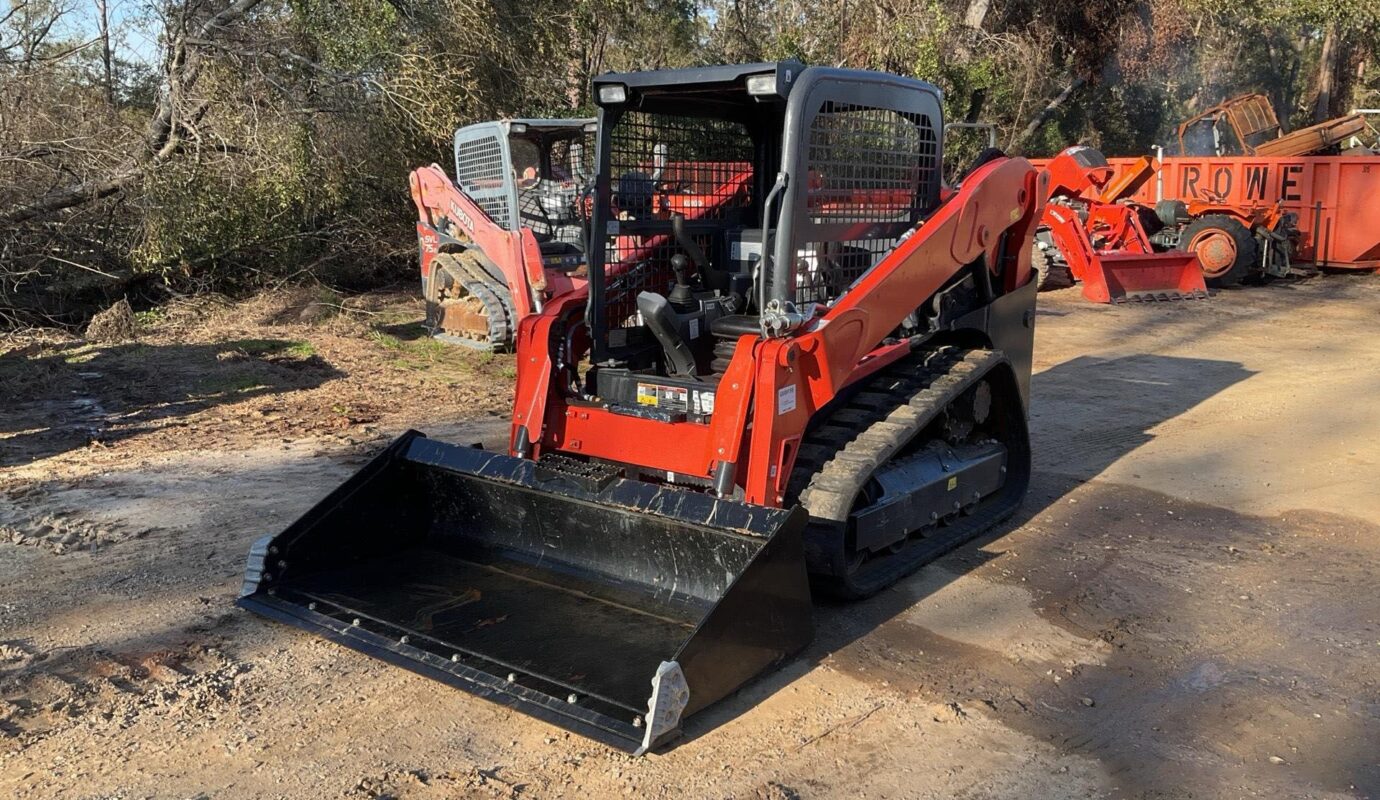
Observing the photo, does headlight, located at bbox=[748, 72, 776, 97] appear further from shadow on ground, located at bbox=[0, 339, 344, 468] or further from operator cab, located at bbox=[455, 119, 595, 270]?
operator cab, located at bbox=[455, 119, 595, 270]

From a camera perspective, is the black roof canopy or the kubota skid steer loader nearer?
the kubota skid steer loader

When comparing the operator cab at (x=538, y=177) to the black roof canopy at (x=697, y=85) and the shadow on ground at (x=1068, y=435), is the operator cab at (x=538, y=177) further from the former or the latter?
the black roof canopy at (x=697, y=85)

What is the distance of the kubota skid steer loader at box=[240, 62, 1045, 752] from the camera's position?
391 cm

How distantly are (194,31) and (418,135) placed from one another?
107 inches

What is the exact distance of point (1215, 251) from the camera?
15203 mm

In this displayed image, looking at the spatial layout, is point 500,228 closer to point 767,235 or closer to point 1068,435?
point 1068,435

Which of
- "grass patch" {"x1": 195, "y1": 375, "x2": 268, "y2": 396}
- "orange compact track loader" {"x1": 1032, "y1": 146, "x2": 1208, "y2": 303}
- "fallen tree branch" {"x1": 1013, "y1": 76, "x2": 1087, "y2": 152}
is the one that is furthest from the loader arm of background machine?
"fallen tree branch" {"x1": 1013, "y1": 76, "x2": 1087, "y2": 152}

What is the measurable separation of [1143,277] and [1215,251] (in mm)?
1871

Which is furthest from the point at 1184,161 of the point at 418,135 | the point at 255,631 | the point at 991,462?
the point at 255,631

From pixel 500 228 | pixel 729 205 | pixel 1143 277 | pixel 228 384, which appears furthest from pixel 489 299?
pixel 1143 277

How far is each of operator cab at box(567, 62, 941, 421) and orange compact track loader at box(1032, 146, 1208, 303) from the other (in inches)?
336

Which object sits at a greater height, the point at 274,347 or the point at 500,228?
the point at 500,228

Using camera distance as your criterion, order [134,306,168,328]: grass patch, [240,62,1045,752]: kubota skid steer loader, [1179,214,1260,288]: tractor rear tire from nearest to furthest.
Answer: [240,62,1045,752]: kubota skid steer loader
[134,306,168,328]: grass patch
[1179,214,1260,288]: tractor rear tire

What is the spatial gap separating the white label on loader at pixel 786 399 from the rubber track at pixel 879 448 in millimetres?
320
